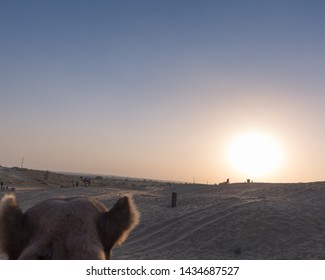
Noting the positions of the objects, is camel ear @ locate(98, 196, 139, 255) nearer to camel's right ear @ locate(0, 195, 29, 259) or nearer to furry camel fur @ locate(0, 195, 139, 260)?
furry camel fur @ locate(0, 195, 139, 260)

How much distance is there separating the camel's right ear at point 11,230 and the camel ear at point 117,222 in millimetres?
399

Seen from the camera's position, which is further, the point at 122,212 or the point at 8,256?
the point at 122,212

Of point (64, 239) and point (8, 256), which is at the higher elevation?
point (64, 239)

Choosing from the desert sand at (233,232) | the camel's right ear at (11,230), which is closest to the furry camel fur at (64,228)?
the camel's right ear at (11,230)

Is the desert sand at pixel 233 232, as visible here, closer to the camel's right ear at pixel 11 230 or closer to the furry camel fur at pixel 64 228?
the furry camel fur at pixel 64 228

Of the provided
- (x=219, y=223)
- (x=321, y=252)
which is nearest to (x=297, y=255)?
(x=321, y=252)

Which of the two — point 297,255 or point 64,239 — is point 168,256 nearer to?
point 297,255

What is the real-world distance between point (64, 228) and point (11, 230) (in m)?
0.32

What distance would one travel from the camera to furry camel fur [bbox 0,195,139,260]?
1.96 meters

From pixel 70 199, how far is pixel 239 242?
455 inches

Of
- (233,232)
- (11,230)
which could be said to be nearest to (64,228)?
(11,230)

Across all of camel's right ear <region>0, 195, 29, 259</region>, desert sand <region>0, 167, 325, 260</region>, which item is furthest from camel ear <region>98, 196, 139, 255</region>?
desert sand <region>0, 167, 325, 260</region>

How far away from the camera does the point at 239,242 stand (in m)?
13.1

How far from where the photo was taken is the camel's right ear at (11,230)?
2150 mm
